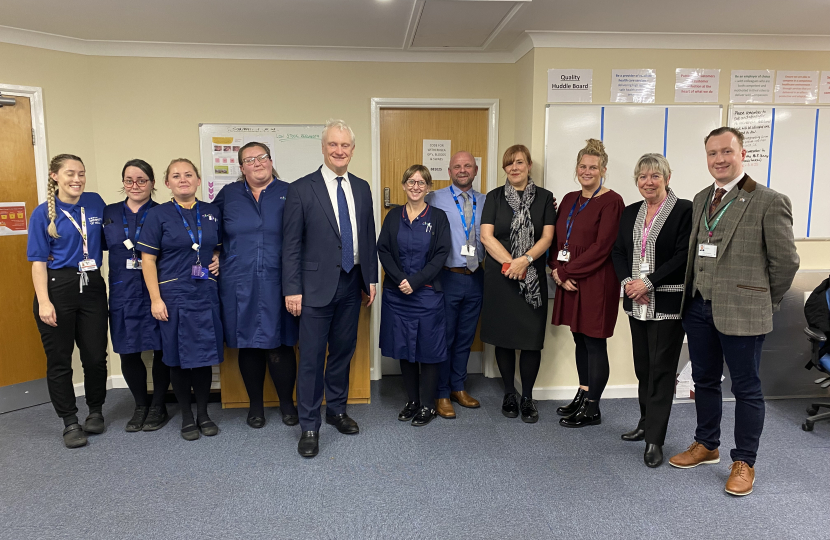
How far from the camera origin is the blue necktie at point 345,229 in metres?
2.76

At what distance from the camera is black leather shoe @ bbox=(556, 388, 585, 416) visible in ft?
10.5

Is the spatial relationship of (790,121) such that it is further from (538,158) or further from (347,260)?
(347,260)

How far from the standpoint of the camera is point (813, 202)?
3.60 m

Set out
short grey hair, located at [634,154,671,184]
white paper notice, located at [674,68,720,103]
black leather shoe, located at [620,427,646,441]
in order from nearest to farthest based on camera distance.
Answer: short grey hair, located at [634,154,671,184] → black leather shoe, located at [620,427,646,441] → white paper notice, located at [674,68,720,103]

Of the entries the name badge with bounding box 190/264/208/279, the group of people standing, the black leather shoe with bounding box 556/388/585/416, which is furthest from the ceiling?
the black leather shoe with bounding box 556/388/585/416

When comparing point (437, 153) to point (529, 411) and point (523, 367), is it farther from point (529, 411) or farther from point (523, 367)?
point (529, 411)

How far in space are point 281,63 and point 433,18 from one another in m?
1.25

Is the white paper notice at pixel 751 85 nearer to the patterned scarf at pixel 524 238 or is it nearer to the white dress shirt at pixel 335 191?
the patterned scarf at pixel 524 238

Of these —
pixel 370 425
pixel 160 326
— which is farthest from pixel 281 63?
pixel 370 425

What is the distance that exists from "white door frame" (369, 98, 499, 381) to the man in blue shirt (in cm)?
71

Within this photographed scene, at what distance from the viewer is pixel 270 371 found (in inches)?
123

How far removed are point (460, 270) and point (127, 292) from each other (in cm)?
190

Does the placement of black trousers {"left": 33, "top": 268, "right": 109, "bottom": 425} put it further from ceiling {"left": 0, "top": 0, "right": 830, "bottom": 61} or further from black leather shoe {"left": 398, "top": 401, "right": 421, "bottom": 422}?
black leather shoe {"left": 398, "top": 401, "right": 421, "bottom": 422}

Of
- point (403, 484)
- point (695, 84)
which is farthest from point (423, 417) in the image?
point (695, 84)
